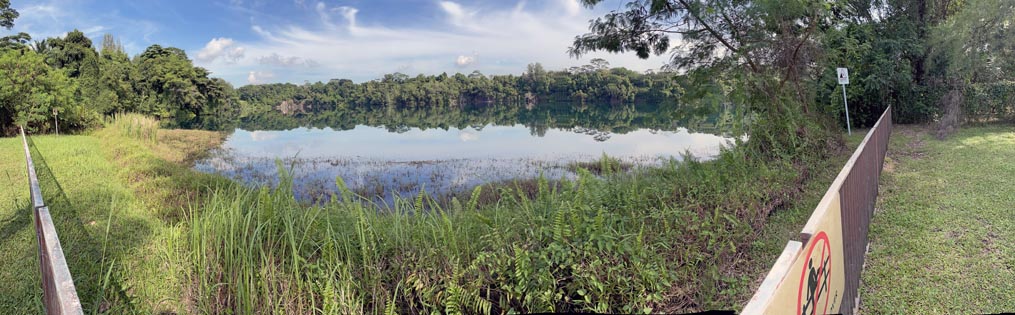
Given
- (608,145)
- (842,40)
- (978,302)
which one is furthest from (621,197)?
(608,145)

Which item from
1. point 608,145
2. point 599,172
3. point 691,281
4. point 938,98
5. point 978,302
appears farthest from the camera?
point 608,145

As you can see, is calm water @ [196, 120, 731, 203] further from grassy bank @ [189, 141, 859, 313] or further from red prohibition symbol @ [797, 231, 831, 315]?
red prohibition symbol @ [797, 231, 831, 315]

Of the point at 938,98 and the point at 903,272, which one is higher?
the point at 938,98

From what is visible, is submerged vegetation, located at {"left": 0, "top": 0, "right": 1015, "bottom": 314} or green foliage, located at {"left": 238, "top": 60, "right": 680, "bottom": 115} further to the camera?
green foliage, located at {"left": 238, "top": 60, "right": 680, "bottom": 115}

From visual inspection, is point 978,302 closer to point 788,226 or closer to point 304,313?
point 788,226

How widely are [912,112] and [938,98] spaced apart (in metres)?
0.74

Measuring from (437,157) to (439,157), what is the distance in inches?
2.6

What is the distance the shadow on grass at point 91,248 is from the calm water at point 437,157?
2384 mm

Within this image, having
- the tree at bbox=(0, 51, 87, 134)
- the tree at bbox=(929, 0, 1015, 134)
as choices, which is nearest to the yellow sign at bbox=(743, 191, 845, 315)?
the tree at bbox=(929, 0, 1015, 134)

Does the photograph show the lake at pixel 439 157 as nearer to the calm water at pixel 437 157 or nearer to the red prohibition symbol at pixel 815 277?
the calm water at pixel 437 157

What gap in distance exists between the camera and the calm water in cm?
1109

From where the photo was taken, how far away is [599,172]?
12.1 meters

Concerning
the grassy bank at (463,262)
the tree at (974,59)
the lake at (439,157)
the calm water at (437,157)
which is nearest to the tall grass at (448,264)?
the grassy bank at (463,262)

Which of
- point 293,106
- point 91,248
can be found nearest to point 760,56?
point 91,248
